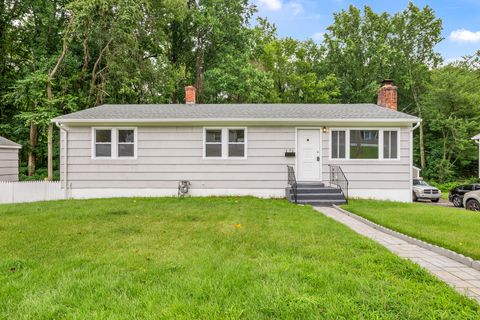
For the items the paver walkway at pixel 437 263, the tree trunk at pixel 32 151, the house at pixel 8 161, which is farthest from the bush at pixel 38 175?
the paver walkway at pixel 437 263

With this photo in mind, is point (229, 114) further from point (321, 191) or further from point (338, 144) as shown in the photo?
point (321, 191)

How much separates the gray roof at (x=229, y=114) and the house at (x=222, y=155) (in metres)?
0.07

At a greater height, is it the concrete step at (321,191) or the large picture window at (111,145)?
the large picture window at (111,145)

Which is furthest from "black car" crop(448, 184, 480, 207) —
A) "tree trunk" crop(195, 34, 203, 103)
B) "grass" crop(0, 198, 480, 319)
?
"tree trunk" crop(195, 34, 203, 103)

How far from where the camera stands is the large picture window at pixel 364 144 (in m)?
10.0

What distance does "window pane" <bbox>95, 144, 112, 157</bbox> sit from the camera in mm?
10305

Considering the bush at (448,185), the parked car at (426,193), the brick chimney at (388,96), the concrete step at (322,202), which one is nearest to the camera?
the concrete step at (322,202)

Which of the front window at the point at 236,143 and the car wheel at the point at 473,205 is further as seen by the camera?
the front window at the point at 236,143

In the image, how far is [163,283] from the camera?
3016 millimetres

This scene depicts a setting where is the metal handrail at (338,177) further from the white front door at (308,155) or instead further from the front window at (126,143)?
the front window at (126,143)

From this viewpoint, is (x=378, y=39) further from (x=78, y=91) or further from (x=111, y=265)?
(x=111, y=265)

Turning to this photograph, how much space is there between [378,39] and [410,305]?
2789cm

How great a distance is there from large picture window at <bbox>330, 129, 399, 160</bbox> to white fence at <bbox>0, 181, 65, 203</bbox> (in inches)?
400

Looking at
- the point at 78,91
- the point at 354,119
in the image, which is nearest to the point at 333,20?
the point at 354,119
